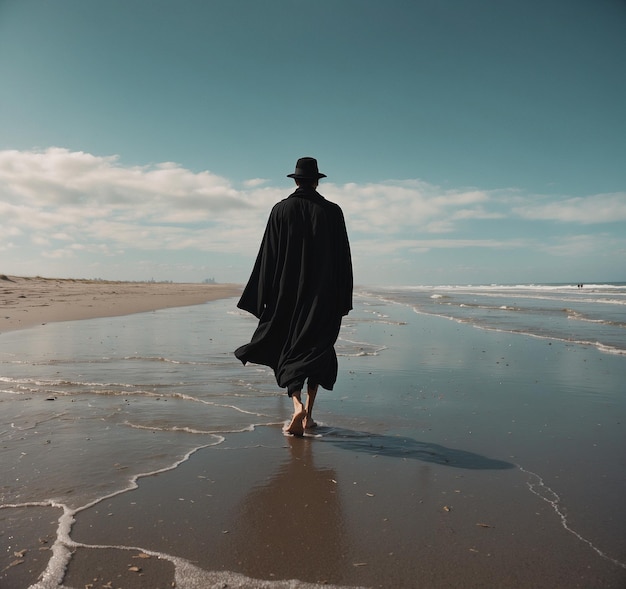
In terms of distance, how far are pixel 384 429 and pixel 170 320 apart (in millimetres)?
10048

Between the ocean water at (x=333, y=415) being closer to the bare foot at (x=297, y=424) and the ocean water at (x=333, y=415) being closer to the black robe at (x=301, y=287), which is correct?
the bare foot at (x=297, y=424)

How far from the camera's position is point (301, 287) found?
13.4 ft

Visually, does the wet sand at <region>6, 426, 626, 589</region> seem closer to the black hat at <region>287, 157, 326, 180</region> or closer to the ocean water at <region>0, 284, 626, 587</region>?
the ocean water at <region>0, 284, 626, 587</region>

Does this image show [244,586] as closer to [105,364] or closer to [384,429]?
[384,429]

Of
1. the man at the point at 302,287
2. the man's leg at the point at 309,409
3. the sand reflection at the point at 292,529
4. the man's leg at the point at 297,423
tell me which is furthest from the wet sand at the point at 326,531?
the man at the point at 302,287

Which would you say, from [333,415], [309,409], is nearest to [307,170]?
[309,409]

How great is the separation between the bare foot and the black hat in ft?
6.18

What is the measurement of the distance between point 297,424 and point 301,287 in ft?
3.51

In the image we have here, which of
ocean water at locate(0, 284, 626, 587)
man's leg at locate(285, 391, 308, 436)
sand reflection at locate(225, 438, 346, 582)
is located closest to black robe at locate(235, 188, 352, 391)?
man's leg at locate(285, 391, 308, 436)

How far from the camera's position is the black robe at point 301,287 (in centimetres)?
401

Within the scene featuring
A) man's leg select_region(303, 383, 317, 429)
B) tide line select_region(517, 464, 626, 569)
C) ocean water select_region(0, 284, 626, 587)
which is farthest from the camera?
man's leg select_region(303, 383, 317, 429)

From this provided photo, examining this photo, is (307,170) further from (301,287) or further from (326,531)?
(326,531)

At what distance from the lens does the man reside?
13.1 feet

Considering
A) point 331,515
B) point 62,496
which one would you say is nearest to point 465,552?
point 331,515
